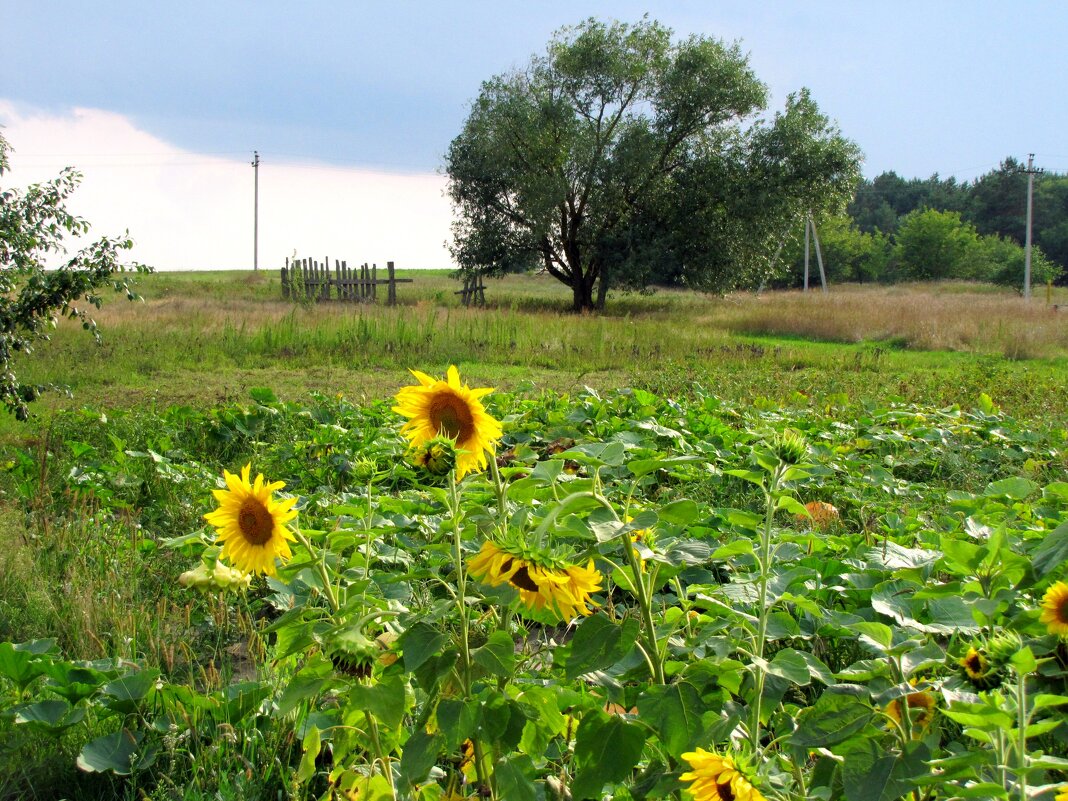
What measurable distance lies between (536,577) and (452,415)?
11.7 inches

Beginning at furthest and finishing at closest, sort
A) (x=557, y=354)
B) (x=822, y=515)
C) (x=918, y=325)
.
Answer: (x=918, y=325) → (x=557, y=354) → (x=822, y=515)

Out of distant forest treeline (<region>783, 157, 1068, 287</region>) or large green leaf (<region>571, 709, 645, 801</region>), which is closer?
large green leaf (<region>571, 709, 645, 801</region>)

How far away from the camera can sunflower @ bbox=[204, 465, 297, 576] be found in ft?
4.14

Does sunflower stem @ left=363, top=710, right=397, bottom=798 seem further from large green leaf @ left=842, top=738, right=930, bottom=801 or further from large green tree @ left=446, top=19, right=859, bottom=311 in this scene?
large green tree @ left=446, top=19, right=859, bottom=311

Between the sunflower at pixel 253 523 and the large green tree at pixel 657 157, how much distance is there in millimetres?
21136

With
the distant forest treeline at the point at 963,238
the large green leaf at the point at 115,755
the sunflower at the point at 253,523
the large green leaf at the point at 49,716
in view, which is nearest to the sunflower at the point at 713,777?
the sunflower at the point at 253,523

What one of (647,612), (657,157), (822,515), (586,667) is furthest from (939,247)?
(586,667)

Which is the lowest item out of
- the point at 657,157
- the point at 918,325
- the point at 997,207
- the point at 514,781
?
the point at 514,781

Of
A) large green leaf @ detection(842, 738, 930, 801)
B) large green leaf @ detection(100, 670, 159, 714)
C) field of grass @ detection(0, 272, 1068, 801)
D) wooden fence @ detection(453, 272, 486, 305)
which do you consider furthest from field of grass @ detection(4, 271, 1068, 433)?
wooden fence @ detection(453, 272, 486, 305)

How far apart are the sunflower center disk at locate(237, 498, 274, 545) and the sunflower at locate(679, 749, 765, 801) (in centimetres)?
69

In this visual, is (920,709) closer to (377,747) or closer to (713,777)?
(713,777)

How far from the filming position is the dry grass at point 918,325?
41.4 feet

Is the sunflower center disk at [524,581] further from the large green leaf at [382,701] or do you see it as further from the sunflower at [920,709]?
the sunflower at [920,709]

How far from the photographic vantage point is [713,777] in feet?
3.03
